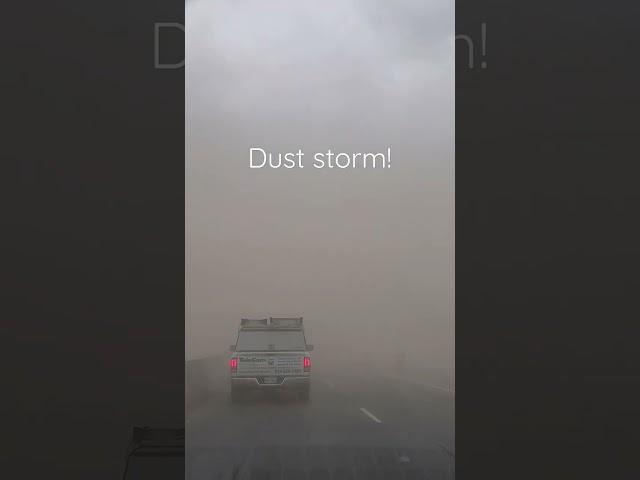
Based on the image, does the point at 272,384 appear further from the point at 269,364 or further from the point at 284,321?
the point at 284,321

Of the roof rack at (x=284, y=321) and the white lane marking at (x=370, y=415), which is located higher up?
the roof rack at (x=284, y=321)

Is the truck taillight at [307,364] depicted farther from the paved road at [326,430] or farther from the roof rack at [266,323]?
the roof rack at [266,323]
